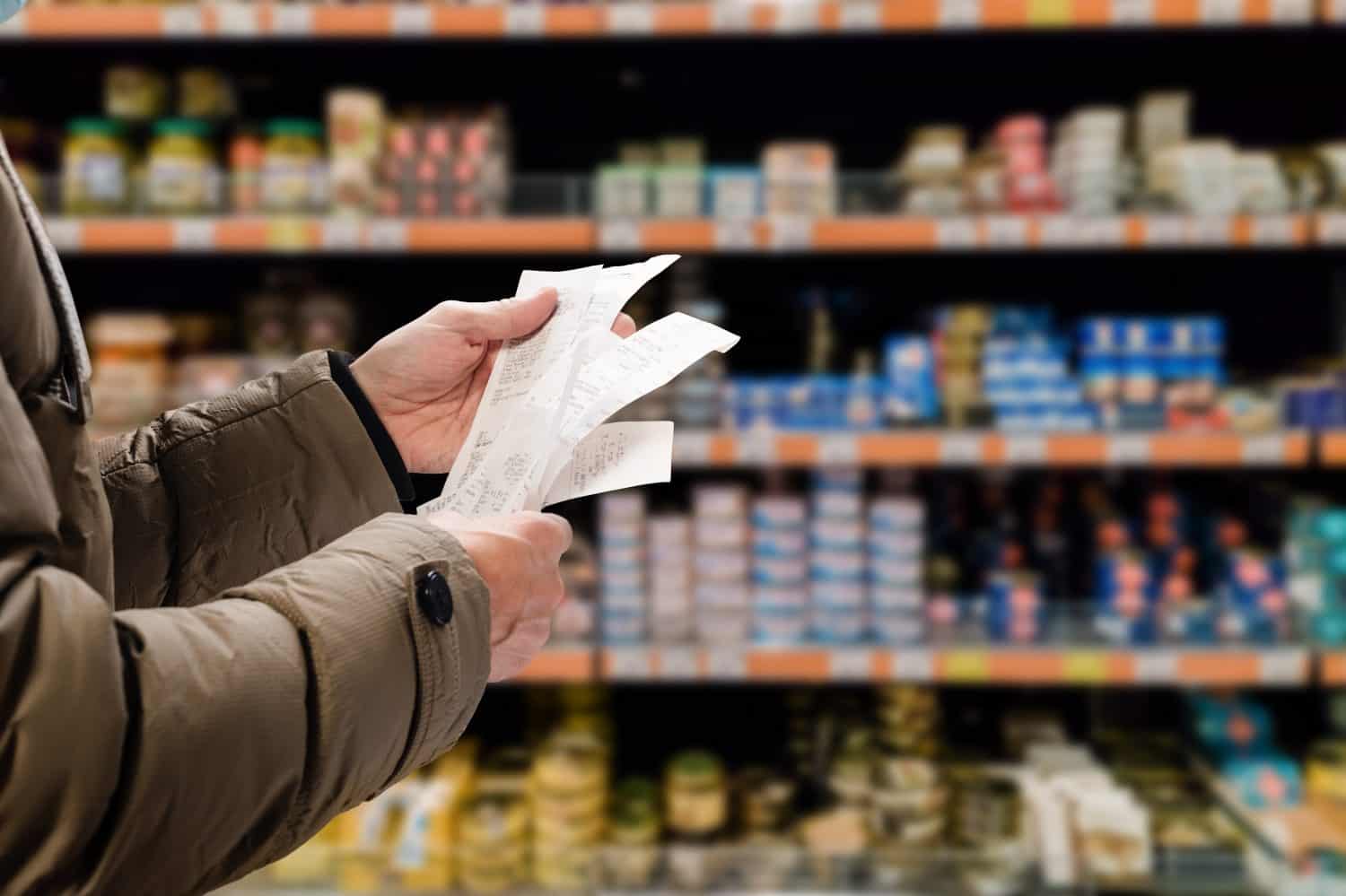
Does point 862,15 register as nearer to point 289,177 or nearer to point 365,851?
point 289,177

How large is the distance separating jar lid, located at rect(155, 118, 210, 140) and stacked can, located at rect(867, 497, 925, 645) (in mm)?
1591

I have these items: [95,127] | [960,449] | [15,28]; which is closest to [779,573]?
[960,449]

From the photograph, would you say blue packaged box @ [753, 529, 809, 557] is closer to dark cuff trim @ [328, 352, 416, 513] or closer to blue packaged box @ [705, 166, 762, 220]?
blue packaged box @ [705, 166, 762, 220]

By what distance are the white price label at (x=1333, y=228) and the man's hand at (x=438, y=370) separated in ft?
5.17

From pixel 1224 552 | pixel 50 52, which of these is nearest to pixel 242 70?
pixel 50 52

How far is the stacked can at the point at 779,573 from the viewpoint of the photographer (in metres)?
2.10

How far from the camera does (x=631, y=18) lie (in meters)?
2.00

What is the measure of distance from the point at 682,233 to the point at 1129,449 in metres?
0.95

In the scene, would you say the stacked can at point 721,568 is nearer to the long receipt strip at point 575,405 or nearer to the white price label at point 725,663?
the white price label at point 725,663

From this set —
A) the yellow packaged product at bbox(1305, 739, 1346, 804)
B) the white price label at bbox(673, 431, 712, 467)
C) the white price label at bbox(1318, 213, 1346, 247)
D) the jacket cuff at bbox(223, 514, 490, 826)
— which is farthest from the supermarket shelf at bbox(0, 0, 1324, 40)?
the jacket cuff at bbox(223, 514, 490, 826)

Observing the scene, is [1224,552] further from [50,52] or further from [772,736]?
[50,52]

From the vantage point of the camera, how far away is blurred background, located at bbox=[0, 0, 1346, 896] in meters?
2.01

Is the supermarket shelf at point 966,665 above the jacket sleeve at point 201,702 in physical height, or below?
below

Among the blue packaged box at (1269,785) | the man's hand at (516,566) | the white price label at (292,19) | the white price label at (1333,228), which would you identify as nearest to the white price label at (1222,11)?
the white price label at (1333,228)
